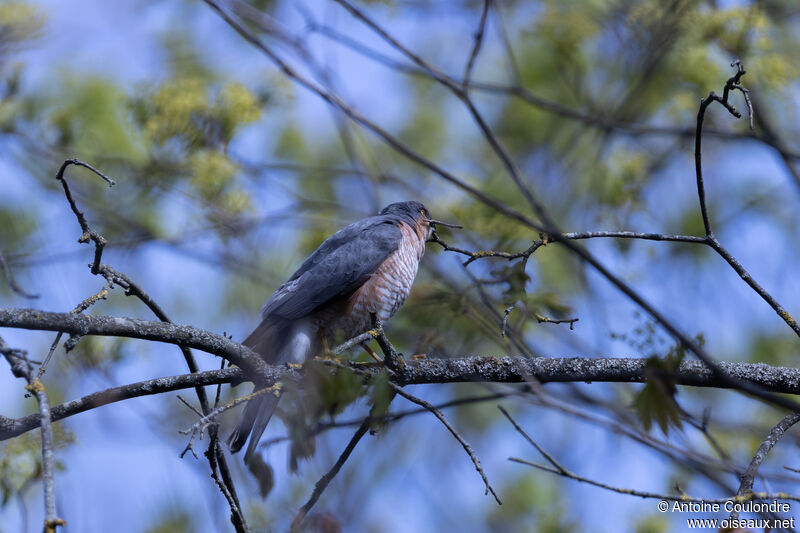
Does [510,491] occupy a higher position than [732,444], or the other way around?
[510,491]

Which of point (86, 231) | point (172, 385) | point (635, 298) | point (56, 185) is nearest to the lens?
point (635, 298)

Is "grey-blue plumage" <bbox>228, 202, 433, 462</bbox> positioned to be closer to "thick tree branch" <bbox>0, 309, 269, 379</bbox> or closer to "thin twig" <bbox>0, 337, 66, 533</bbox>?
"thick tree branch" <bbox>0, 309, 269, 379</bbox>

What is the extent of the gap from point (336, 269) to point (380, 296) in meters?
0.30

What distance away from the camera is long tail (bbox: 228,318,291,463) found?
11.2ft

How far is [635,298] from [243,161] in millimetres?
4244

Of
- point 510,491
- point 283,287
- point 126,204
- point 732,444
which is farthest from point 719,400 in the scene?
point 126,204

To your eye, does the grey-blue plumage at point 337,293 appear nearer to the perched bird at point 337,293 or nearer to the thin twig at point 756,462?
the perched bird at point 337,293

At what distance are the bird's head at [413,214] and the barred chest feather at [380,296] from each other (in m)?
0.42

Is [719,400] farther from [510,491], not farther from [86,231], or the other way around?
[86,231]

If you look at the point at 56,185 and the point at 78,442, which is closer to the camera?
the point at 78,442

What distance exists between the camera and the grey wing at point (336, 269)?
3900 millimetres

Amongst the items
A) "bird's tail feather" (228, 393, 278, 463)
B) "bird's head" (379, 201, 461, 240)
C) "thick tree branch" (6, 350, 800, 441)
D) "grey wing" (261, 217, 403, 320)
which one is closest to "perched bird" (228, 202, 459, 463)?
"grey wing" (261, 217, 403, 320)

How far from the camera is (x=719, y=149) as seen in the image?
23.5 ft

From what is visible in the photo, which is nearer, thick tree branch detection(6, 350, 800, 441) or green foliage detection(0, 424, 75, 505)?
thick tree branch detection(6, 350, 800, 441)
